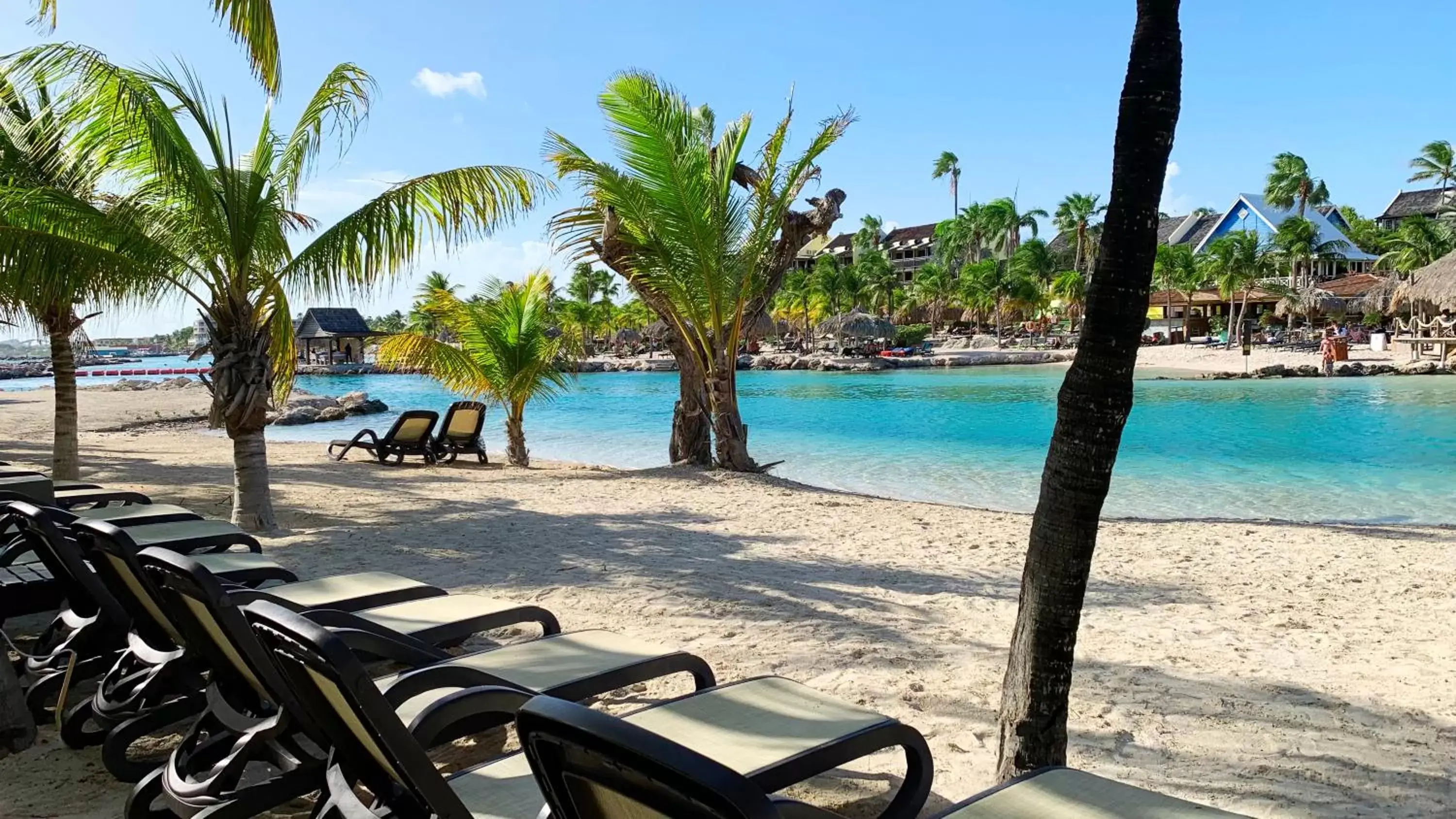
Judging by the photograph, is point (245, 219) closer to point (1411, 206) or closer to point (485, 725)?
point (485, 725)

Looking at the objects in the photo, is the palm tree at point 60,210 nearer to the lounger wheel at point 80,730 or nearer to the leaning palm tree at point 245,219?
the leaning palm tree at point 245,219

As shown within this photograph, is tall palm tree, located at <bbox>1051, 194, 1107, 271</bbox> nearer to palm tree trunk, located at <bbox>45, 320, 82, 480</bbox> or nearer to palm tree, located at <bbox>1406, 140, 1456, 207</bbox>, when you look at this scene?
palm tree, located at <bbox>1406, 140, 1456, 207</bbox>

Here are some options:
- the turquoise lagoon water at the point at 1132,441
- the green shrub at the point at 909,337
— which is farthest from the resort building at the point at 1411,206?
the turquoise lagoon water at the point at 1132,441

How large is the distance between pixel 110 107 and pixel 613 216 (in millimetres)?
4976

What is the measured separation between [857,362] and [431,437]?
40344mm

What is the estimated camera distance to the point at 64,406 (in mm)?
9148

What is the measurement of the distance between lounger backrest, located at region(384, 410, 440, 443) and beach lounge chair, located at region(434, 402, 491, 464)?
176 millimetres

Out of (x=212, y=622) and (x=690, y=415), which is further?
(x=690, y=415)

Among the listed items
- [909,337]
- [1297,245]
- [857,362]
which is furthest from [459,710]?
[909,337]

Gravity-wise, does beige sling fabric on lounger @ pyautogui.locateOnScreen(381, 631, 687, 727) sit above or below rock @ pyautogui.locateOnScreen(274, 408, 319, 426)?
above

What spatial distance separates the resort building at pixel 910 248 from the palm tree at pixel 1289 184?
27.7 metres

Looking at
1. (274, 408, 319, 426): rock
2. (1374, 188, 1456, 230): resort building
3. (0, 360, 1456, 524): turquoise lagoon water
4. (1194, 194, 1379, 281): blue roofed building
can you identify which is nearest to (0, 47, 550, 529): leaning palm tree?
(0, 360, 1456, 524): turquoise lagoon water

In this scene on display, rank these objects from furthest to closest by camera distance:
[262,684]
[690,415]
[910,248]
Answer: [910,248] < [690,415] < [262,684]

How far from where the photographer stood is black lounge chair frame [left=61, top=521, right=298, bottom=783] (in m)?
2.71
